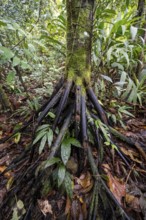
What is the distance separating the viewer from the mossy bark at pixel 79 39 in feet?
4.55

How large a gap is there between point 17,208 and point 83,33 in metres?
1.32

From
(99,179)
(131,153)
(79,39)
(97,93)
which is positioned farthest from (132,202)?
(79,39)

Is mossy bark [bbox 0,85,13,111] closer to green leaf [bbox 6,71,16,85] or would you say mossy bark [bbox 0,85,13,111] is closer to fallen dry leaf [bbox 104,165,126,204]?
green leaf [bbox 6,71,16,85]

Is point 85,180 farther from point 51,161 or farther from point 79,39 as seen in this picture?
point 79,39

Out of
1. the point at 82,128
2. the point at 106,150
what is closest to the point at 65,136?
the point at 82,128

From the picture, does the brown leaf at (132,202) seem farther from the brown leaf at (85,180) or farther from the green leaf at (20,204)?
the green leaf at (20,204)

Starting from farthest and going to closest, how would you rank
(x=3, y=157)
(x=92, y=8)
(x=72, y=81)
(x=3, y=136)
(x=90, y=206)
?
(x=3, y=136), (x=3, y=157), (x=72, y=81), (x=92, y=8), (x=90, y=206)

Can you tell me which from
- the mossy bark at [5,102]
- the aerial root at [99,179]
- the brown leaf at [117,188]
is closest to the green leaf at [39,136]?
the aerial root at [99,179]

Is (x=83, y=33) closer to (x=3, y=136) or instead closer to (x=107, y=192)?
(x=107, y=192)

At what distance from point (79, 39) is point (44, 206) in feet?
3.96

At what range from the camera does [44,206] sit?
50.2 inches

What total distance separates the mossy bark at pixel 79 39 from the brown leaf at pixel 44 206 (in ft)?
2.91

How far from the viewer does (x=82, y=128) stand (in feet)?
4.66

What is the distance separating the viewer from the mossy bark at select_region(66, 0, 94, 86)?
4.55ft
